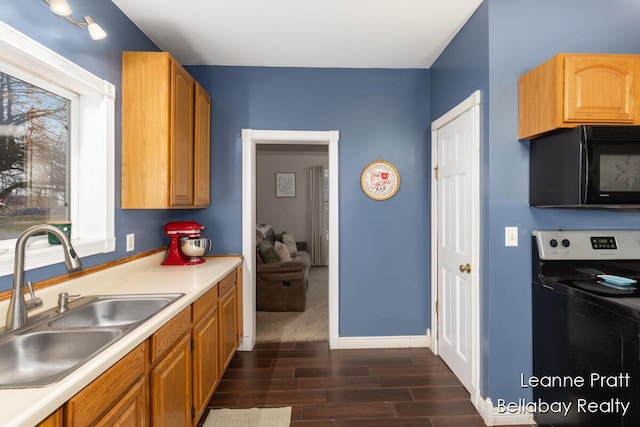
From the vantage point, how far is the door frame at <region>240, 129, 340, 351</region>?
10.1ft

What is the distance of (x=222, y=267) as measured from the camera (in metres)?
2.57

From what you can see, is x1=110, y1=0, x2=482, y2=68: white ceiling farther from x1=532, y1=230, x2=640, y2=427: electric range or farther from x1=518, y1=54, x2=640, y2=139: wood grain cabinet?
x1=532, y1=230, x2=640, y2=427: electric range

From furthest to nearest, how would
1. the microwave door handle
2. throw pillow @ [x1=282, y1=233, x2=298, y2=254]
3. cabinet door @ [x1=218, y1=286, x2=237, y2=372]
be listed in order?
throw pillow @ [x1=282, y1=233, x2=298, y2=254], cabinet door @ [x1=218, y1=286, x2=237, y2=372], the microwave door handle

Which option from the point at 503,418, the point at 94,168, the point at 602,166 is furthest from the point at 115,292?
the point at 602,166

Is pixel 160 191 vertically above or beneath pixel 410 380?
above

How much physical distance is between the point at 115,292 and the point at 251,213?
1438 mm

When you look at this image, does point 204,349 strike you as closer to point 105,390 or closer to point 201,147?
point 105,390

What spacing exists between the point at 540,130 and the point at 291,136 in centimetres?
195

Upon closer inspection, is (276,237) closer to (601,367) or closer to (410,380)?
(410,380)

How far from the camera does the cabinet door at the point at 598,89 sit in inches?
68.4

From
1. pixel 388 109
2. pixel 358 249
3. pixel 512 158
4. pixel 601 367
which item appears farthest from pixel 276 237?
pixel 601 367

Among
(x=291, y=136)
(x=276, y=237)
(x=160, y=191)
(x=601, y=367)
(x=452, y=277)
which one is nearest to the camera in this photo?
(x=601, y=367)

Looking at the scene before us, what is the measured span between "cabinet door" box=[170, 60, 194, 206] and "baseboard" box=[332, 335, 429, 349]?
1.86 metres

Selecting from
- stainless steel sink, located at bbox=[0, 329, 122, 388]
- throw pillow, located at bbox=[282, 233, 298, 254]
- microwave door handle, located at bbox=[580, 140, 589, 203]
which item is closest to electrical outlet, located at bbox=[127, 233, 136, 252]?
stainless steel sink, located at bbox=[0, 329, 122, 388]
